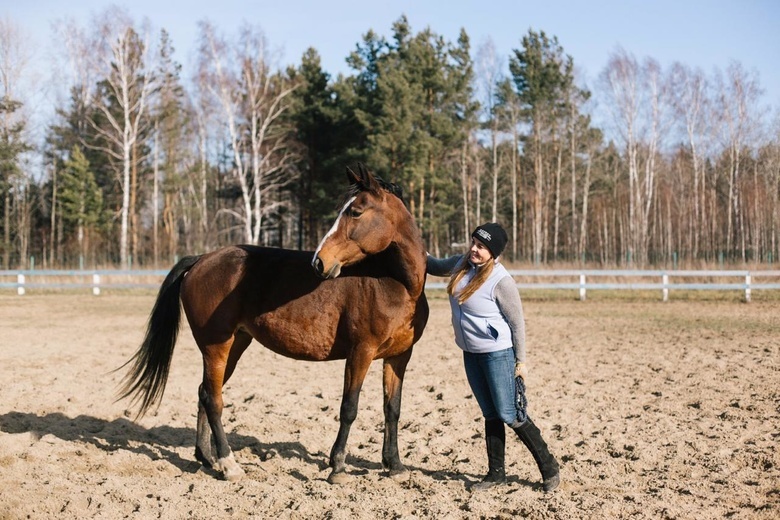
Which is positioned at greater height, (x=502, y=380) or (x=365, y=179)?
(x=365, y=179)

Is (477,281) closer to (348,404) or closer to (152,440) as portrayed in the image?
(348,404)

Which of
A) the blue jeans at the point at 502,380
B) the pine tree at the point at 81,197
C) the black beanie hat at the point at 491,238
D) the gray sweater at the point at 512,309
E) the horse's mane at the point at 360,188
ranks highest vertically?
the pine tree at the point at 81,197

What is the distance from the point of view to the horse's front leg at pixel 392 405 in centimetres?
481

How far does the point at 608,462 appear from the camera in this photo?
4.89m

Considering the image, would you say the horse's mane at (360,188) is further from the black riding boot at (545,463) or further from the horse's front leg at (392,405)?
the black riding boot at (545,463)

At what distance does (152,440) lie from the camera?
5.79 m

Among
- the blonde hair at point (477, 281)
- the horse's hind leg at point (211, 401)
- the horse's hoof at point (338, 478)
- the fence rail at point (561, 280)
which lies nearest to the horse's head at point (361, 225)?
the blonde hair at point (477, 281)

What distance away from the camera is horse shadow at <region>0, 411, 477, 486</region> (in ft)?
16.6

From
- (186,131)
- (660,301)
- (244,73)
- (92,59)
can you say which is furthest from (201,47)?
(660,301)

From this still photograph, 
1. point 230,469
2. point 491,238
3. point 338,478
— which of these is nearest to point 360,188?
point 491,238

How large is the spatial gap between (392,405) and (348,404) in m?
0.37

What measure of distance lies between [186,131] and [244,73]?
1035 cm

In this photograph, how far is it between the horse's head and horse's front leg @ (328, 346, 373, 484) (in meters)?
0.65

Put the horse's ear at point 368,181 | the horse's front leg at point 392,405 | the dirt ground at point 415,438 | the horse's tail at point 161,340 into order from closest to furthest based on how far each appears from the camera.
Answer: the dirt ground at point 415,438
the horse's ear at point 368,181
the horse's front leg at point 392,405
the horse's tail at point 161,340
